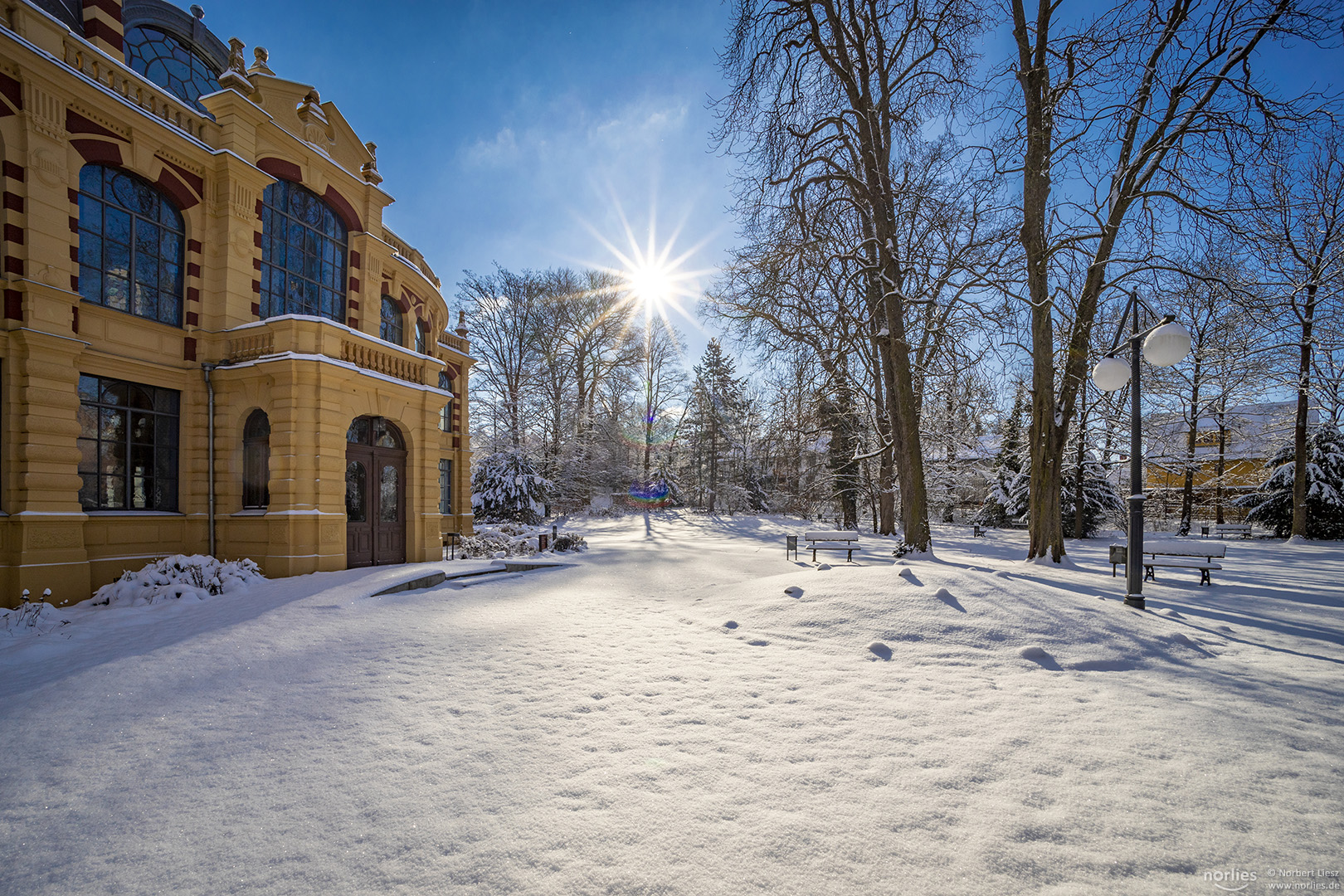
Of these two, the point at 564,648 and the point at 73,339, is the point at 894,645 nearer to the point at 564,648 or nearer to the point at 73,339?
A: the point at 564,648

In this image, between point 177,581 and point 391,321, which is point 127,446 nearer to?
point 177,581

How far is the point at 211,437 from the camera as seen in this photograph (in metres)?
10.2

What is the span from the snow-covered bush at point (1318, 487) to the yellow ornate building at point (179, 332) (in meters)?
27.0

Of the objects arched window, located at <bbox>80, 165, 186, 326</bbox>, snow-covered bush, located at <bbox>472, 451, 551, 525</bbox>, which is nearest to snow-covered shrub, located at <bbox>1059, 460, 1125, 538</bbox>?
snow-covered bush, located at <bbox>472, 451, 551, 525</bbox>

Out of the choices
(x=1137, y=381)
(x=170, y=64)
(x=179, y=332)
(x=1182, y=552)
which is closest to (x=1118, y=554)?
(x=1182, y=552)

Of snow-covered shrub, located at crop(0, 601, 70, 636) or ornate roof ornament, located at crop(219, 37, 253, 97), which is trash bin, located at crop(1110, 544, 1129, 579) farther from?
ornate roof ornament, located at crop(219, 37, 253, 97)

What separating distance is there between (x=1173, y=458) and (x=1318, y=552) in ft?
24.3

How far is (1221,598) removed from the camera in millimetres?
7852

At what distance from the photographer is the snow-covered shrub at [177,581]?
321 inches

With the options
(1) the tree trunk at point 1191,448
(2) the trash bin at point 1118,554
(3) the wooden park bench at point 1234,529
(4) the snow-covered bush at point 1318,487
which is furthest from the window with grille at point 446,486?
(3) the wooden park bench at point 1234,529

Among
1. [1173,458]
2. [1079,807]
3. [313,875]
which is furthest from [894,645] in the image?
[1173,458]

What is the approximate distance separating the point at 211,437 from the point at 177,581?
10.1ft

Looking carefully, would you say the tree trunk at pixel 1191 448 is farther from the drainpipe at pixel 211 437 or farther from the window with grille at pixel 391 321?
the drainpipe at pixel 211 437

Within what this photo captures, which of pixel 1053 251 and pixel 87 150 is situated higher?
pixel 87 150
